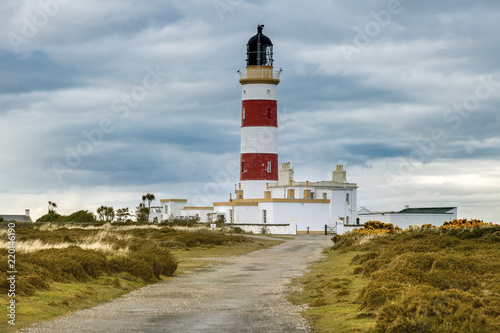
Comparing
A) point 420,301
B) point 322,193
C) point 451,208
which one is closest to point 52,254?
point 420,301

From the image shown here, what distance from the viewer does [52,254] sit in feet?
66.1

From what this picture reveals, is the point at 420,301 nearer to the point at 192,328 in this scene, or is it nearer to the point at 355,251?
the point at 192,328

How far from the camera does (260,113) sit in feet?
209

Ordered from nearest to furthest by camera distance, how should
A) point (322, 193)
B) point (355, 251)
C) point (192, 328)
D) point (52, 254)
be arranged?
point (192, 328) → point (52, 254) → point (355, 251) → point (322, 193)

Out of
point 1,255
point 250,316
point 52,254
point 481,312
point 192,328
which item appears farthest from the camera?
point 52,254

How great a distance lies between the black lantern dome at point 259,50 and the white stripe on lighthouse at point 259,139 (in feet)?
20.9

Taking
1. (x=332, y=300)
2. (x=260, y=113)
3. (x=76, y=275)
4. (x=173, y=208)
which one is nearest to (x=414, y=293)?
(x=332, y=300)

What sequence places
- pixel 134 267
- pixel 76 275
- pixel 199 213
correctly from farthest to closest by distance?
pixel 199 213, pixel 134 267, pixel 76 275

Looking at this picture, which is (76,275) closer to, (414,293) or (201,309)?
→ (201,309)

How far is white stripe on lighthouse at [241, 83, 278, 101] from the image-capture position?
64000 mm

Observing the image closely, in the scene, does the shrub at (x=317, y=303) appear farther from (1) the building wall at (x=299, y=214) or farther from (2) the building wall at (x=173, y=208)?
(2) the building wall at (x=173, y=208)

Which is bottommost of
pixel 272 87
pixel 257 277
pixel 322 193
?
pixel 257 277

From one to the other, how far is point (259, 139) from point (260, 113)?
242 cm

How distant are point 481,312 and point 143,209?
2811 inches
